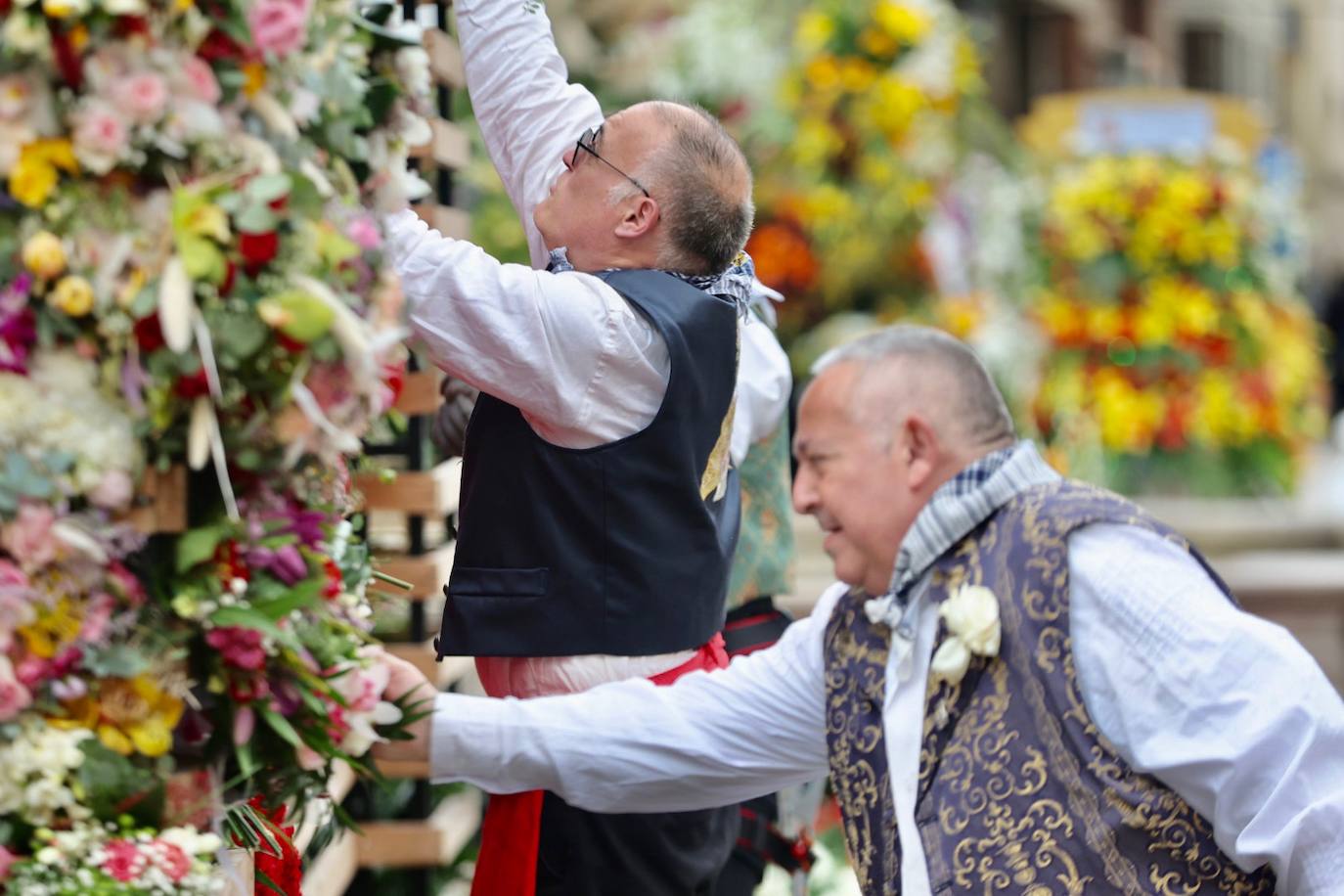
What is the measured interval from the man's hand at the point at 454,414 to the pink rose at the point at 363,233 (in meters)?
1.20

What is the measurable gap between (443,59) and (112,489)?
6.75ft

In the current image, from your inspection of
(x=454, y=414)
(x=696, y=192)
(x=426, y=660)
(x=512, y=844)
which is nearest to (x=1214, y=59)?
(x=426, y=660)

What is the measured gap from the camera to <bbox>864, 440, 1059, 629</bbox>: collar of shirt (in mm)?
2496

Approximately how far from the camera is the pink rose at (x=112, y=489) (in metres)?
1.56

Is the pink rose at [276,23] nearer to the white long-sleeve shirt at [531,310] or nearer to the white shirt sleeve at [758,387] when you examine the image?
the white long-sleeve shirt at [531,310]

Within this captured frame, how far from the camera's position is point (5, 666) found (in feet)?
5.14

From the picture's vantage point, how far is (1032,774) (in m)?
2.34

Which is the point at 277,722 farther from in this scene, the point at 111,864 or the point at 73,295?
the point at 73,295

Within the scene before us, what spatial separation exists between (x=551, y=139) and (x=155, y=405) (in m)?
1.31

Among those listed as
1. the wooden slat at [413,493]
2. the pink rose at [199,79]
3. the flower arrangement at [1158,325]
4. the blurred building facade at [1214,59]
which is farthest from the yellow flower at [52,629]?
the blurred building facade at [1214,59]

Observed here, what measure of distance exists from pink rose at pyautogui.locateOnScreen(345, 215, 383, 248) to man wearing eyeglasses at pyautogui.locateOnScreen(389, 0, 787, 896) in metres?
0.51

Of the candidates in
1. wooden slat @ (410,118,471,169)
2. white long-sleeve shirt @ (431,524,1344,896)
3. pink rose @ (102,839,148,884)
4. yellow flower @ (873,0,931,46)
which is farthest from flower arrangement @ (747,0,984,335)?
pink rose @ (102,839,148,884)

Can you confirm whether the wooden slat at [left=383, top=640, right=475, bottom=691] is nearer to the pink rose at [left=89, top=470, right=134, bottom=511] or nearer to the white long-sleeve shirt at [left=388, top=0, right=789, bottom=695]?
the white long-sleeve shirt at [left=388, top=0, right=789, bottom=695]

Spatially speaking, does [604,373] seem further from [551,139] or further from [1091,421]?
[1091,421]
